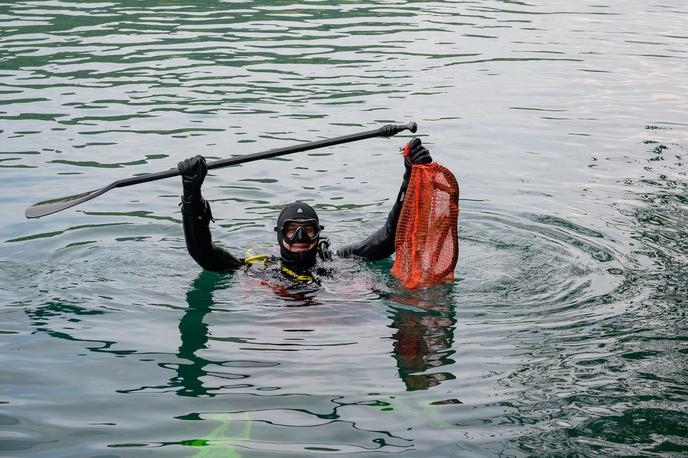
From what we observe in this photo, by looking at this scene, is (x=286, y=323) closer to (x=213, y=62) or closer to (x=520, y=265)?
(x=520, y=265)

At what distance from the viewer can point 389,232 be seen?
29.6 feet

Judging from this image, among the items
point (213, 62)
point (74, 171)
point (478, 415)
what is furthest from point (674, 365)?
point (213, 62)

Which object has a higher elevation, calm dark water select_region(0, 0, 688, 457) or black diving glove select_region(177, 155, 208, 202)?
black diving glove select_region(177, 155, 208, 202)

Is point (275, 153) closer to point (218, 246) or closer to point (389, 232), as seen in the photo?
point (218, 246)

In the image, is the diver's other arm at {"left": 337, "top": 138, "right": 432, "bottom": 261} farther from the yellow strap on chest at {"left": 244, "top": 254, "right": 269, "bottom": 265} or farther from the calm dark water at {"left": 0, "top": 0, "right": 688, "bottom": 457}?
the yellow strap on chest at {"left": 244, "top": 254, "right": 269, "bottom": 265}

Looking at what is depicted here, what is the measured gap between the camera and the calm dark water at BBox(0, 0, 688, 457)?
6.61m

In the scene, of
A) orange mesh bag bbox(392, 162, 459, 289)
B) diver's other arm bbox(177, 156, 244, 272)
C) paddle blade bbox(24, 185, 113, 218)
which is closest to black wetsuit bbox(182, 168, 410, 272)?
diver's other arm bbox(177, 156, 244, 272)

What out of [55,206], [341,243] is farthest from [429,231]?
[55,206]

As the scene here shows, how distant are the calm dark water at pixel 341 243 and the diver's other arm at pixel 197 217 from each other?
0.39 m

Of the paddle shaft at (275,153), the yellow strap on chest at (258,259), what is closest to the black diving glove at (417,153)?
the paddle shaft at (275,153)

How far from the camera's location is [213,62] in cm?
1681

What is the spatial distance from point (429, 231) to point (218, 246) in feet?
6.05

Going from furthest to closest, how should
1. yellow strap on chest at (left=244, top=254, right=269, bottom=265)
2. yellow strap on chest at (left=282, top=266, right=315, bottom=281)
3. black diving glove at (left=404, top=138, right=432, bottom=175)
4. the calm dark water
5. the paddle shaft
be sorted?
1. yellow strap on chest at (left=244, top=254, right=269, bottom=265)
2. yellow strap on chest at (left=282, top=266, right=315, bottom=281)
3. black diving glove at (left=404, top=138, right=432, bottom=175)
4. the paddle shaft
5. the calm dark water

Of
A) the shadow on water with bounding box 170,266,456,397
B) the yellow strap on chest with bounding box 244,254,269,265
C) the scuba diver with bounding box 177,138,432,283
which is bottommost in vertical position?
the shadow on water with bounding box 170,266,456,397
